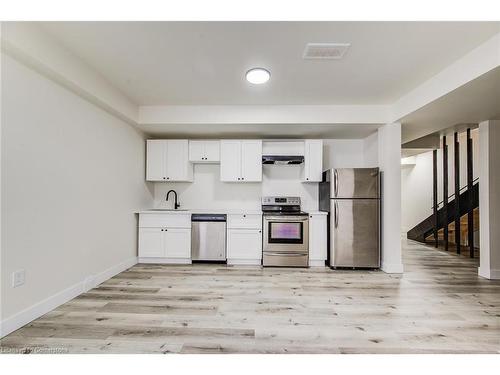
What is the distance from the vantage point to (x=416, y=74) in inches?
108

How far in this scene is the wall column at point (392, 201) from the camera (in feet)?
12.2

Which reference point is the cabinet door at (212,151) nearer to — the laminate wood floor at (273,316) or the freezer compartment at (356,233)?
the laminate wood floor at (273,316)

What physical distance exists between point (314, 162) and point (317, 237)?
123 centimetres

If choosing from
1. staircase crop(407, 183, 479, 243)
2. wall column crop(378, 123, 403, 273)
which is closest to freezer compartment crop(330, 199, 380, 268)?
wall column crop(378, 123, 403, 273)

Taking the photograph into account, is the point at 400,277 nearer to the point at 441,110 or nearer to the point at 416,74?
the point at 441,110

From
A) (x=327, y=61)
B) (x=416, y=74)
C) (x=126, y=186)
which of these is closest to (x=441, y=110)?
(x=416, y=74)

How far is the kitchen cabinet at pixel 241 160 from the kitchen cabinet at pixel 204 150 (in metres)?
0.11

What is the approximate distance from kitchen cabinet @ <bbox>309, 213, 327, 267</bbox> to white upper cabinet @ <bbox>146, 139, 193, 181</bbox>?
2265 millimetres

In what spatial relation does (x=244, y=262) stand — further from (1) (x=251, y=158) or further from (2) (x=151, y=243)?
(1) (x=251, y=158)

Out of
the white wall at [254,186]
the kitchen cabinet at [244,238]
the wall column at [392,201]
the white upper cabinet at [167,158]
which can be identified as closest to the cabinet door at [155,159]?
the white upper cabinet at [167,158]

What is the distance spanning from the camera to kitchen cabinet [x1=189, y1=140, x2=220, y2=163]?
4.34m

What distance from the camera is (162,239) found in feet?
13.4

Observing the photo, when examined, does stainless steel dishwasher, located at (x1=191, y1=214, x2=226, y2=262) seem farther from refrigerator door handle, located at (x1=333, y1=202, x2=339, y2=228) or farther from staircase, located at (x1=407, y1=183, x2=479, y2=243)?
staircase, located at (x1=407, y1=183, x2=479, y2=243)

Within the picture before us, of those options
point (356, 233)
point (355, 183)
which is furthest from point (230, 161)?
point (356, 233)
